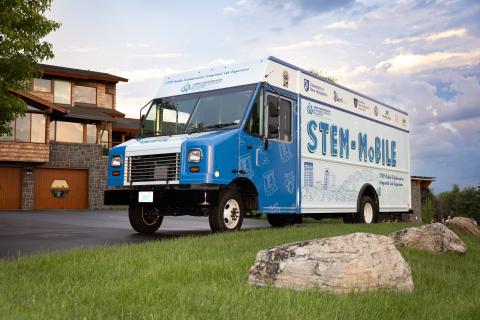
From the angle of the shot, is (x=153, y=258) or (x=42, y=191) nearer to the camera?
(x=153, y=258)

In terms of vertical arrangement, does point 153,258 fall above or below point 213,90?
below

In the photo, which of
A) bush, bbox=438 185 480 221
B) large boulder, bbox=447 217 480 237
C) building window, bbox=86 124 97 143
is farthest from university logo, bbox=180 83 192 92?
bush, bbox=438 185 480 221

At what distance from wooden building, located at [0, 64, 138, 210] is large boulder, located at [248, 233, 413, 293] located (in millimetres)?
24777

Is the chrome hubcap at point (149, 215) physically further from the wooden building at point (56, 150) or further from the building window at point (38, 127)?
the building window at point (38, 127)

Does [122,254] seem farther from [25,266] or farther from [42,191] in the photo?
[42,191]

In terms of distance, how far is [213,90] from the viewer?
1113 cm

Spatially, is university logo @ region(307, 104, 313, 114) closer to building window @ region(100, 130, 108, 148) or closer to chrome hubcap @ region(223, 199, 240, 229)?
chrome hubcap @ region(223, 199, 240, 229)

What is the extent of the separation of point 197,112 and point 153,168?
4.64 feet

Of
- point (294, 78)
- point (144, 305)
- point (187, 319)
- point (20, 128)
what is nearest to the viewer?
point (187, 319)

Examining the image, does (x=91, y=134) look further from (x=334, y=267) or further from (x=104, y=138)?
(x=334, y=267)

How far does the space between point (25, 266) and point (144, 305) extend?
2391 millimetres

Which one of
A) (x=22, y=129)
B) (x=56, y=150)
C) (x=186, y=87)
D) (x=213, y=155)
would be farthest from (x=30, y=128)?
(x=213, y=155)

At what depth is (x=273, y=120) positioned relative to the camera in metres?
10.7

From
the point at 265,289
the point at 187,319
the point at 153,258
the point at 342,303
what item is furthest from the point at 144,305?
the point at 153,258
